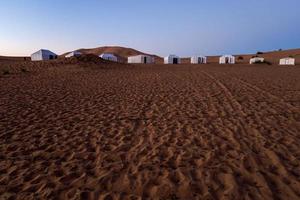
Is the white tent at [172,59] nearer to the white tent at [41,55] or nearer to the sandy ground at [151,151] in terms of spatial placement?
the white tent at [41,55]

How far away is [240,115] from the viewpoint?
7.43 meters

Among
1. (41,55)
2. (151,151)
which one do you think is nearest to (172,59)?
(41,55)

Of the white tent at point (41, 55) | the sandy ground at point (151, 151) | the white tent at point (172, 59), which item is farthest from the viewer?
the white tent at point (172, 59)

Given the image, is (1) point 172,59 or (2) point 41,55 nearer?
(2) point 41,55

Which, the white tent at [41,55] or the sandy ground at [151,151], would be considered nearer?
the sandy ground at [151,151]

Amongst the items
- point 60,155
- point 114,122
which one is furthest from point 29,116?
point 60,155

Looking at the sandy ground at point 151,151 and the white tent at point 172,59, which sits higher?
the white tent at point 172,59

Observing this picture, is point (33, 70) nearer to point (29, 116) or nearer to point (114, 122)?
point (29, 116)

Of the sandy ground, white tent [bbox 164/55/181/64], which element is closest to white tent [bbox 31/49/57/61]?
white tent [bbox 164/55/181/64]

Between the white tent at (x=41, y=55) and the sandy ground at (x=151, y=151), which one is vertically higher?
the white tent at (x=41, y=55)

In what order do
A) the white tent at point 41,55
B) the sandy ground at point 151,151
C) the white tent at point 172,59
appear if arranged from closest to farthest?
the sandy ground at point 151,151 → the white tent at point 41,55 → the white tent at point 172,59

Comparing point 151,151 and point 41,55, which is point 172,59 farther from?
point 151,151

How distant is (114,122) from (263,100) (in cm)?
673

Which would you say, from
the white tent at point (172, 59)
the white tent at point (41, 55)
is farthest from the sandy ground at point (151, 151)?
the white tent at point (172, 59)
